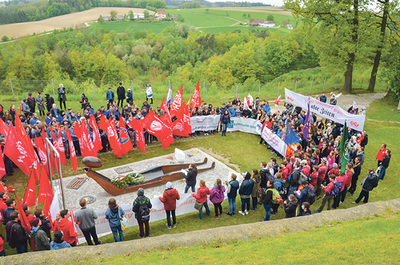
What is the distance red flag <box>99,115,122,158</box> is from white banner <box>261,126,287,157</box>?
792cm

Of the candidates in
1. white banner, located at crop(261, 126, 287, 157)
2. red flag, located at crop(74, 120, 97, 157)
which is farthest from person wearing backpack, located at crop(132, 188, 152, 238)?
white banner, located at crop(261, 126, 287, 157)

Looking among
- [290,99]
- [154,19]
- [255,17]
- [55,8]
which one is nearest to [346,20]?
[290,99]

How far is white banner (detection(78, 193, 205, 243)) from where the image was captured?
374 inches

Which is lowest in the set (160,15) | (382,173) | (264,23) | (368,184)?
(382,173)

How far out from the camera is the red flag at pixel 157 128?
15.7m

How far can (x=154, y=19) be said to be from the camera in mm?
142250

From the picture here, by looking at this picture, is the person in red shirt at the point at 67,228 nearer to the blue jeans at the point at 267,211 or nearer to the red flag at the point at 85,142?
the blue jeans at the point at 267,211

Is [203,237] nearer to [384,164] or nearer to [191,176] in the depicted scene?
[191,176]

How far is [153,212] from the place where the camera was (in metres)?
10.2

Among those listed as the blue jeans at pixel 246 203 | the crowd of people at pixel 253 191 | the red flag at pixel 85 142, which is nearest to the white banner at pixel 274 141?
the crowd of people at pixel 253 191

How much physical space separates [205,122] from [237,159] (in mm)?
4014

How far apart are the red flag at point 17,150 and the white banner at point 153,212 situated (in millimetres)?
3359

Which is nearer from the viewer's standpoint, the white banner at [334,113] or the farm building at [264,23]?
the white banner at [334,113]

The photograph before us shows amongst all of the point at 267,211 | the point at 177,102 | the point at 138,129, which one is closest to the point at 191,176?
the point at 267,211
